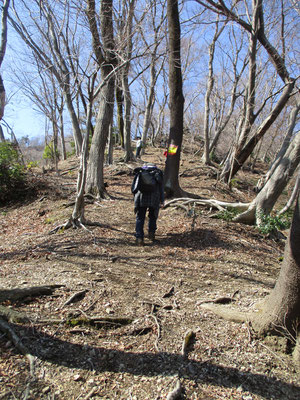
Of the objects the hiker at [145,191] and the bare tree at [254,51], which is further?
the bare tree at [254,51]

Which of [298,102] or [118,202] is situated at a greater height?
[298,102]

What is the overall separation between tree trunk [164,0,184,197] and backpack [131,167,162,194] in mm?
2355

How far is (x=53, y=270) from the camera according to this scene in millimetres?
4004

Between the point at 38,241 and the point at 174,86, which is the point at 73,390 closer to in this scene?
the point at 38,241

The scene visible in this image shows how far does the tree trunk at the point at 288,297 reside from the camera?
2422 millimetres

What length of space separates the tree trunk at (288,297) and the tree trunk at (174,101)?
5.26 meters

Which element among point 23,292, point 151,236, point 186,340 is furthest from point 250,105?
point 23,292

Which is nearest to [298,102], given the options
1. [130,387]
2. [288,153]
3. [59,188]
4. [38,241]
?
[288,153]

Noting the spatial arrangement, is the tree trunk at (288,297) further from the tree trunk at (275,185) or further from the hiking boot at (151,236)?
the tree trunk at (275,185)

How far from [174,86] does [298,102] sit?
599 centimetres

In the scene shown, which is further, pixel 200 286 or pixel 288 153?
pixel 288 153

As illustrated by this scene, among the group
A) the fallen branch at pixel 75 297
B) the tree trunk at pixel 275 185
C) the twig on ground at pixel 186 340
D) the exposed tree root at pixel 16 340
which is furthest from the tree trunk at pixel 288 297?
the tree trunk at pixel 275 185

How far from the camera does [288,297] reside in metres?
2.54

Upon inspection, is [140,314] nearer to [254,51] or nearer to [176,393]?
[176,393]
